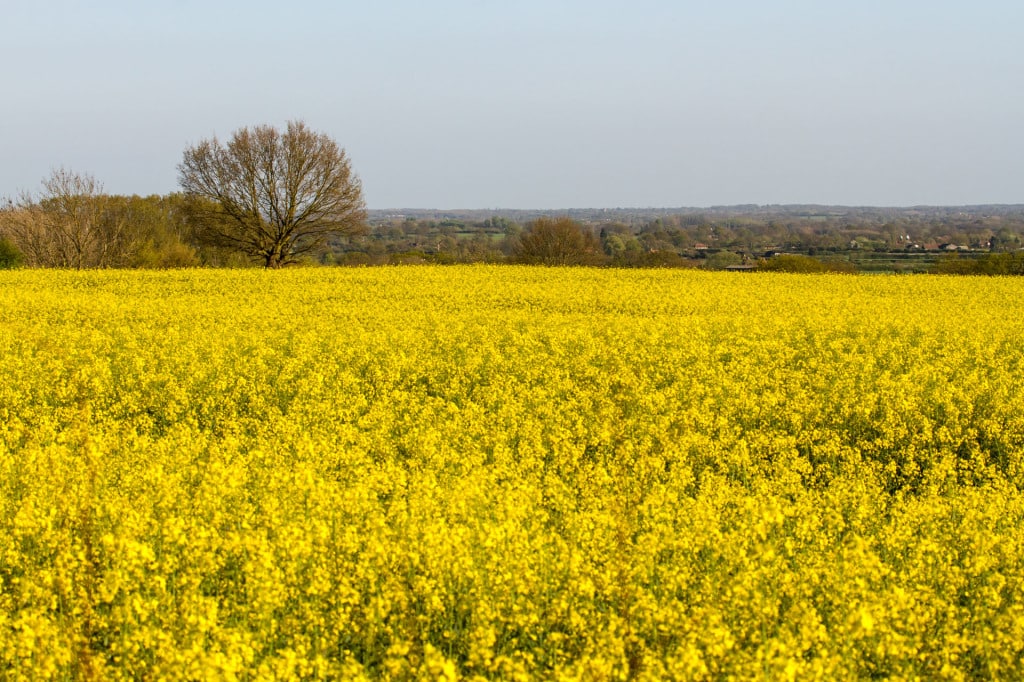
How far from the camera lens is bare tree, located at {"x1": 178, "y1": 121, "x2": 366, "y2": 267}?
118 ft

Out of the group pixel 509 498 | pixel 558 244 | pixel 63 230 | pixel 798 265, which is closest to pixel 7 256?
pixel 63 230

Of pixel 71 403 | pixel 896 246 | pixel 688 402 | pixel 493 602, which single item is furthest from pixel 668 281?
pixel 896 246

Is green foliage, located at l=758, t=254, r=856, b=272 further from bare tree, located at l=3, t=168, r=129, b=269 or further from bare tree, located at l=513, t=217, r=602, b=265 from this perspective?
bare tree, located at l=3, t=168, r=129, b=269

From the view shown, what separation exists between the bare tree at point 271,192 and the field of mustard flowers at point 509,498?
71.4ft

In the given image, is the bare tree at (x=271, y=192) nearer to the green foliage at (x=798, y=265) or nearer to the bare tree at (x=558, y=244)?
the bare tree at (x=558, y=244)

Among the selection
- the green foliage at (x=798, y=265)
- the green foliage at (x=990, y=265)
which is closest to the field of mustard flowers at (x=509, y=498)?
the green foliage at (x=798, y=265)

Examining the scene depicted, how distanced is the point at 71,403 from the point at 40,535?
4.74 m

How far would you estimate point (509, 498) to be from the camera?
610cm

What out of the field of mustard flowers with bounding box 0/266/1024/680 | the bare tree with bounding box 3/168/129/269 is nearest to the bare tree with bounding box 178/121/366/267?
the bare tree with bounding box 3/168/129/269

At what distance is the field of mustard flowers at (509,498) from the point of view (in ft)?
14.3

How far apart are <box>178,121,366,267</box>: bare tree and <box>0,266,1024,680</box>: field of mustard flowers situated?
2176 centimetres

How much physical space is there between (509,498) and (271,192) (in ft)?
107

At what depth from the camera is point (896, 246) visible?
56688 millimetres

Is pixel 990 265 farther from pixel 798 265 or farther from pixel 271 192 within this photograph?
pixel 271 192
